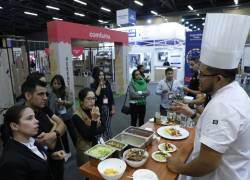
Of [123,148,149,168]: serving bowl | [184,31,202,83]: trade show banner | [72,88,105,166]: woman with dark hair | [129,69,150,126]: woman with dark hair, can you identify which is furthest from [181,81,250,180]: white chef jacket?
[184,31,202,83]: trade show banner

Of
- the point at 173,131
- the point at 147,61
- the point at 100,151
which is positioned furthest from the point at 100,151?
the point at 147,61

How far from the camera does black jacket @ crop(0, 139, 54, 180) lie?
3.89 feet

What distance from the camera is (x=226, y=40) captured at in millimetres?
1187

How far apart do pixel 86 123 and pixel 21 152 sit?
0.91 metres

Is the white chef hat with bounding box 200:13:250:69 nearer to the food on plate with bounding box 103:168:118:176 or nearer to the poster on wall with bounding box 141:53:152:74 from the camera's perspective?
the food on plate with bounding box 103:168:118:176

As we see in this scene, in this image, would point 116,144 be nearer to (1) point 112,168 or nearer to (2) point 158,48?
(1) point 112,168

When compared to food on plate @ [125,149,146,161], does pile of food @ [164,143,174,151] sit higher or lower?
lower

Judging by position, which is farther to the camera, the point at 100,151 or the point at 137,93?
the point at 137,93

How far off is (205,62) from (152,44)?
1142 cm

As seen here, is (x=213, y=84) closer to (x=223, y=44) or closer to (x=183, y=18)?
(x=223, y=44)

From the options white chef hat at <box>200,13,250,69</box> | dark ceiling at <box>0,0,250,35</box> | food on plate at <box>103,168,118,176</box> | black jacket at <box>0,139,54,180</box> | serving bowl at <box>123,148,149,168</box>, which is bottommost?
food on plate at <box>103,168,118,176</box>

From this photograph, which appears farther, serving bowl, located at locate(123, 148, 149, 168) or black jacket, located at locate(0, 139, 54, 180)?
serving bowl, located at locate(123, 148, 149, 168)

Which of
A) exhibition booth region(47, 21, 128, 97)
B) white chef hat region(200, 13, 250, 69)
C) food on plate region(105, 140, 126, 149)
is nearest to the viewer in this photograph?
white chef hat region(200, 13, 250, 69)

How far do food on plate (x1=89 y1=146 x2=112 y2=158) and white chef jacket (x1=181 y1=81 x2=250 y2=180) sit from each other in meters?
0.79
